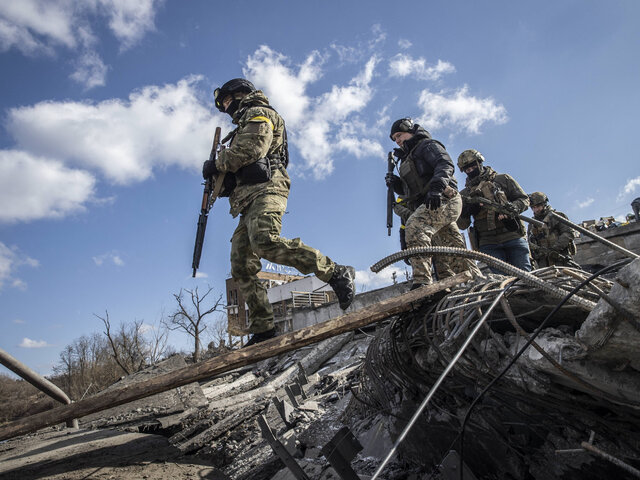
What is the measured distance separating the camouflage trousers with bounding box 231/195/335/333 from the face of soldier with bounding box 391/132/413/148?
1.58 m

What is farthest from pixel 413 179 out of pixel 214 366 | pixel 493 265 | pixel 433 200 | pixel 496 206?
pixel 214 366

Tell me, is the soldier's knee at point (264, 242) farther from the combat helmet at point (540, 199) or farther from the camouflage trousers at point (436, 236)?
the combat helmet at point (540, 199)

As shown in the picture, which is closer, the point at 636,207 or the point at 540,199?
the point at 540,199

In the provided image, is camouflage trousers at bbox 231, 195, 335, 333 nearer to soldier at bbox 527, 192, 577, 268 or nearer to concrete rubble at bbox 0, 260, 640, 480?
concrete rubble at bbox 0, 260, 640, 480

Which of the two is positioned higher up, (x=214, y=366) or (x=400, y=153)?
(x=400, y=153)

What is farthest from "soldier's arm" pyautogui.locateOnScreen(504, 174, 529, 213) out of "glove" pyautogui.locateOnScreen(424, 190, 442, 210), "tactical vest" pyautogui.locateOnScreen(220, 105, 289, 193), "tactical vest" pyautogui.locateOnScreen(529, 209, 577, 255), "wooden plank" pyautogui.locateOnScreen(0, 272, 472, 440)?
"wooden plank" pyautogui.locateOnScreen(0, 272, 472, 440)

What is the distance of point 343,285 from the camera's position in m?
2.65

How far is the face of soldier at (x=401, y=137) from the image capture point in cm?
385

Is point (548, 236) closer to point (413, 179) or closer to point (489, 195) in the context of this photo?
point (489, 195)

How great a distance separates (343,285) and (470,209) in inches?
112

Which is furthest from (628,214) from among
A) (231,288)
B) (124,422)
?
(231,288)

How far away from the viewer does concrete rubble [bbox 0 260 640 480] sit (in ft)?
3.85

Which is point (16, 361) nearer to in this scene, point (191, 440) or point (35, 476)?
point (35, 476)

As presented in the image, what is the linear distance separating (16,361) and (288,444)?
2.08 m
